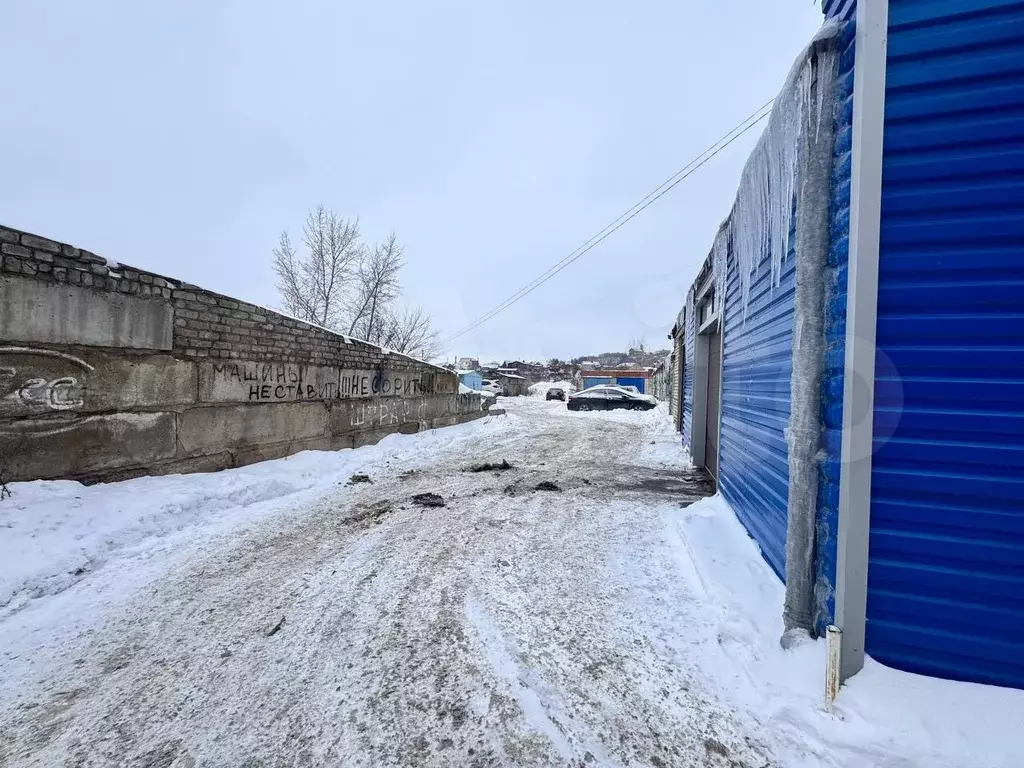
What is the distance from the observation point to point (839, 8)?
2408 mm

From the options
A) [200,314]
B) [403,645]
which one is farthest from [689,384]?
[200,314]

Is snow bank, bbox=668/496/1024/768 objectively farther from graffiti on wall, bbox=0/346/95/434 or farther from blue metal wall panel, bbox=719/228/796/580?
graffiti on wall, bbox=0/346/95/434

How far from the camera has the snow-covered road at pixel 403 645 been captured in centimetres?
183

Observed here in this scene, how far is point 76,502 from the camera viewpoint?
4004 millimetres

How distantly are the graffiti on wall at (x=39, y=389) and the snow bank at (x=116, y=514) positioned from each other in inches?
22.4

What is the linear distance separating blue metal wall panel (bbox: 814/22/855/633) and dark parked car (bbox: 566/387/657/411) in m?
18.6

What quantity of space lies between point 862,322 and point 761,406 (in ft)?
6.16

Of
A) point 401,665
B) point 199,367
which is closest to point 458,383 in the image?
point 199,367

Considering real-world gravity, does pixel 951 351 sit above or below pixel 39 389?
above

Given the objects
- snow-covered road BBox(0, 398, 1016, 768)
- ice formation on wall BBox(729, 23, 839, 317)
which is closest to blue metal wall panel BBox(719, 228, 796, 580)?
ice formation on wall BBox(729, 23, 839, 317)

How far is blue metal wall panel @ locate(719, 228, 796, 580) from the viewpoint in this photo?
10.2 ft

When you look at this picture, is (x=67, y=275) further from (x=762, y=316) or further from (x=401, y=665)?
(x=762, y=316)

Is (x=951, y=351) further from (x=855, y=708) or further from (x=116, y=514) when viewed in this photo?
(x=116, y=514)

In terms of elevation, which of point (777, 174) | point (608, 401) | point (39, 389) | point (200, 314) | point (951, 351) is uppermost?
point (777, 174)
